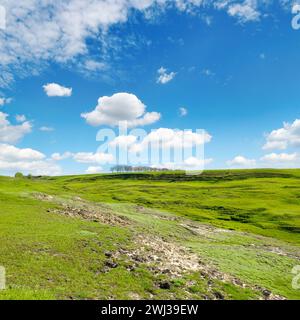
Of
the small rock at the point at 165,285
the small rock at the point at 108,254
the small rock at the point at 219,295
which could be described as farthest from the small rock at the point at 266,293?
the small rock at the point at 108,254

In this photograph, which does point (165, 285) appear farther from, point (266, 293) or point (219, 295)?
point (266, 293)

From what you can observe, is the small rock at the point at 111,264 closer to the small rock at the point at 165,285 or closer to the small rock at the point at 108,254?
the small rock at the point at 108,254

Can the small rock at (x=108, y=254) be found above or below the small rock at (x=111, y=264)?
above

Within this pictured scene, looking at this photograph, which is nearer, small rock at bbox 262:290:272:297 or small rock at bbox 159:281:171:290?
small rock at bbox 159:281:171:290

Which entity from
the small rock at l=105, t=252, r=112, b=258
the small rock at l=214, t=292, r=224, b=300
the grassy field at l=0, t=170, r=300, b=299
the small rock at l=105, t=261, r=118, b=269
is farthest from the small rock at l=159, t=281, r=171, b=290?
the small rock at l=105, t=252, r=112, b=258

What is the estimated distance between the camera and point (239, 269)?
3672 cm

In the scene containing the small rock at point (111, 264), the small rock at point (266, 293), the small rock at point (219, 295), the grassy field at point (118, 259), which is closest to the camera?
the grassy field at point (118, 259)

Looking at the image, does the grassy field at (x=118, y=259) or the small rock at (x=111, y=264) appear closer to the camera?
the grassy field at (x=118, y=259)

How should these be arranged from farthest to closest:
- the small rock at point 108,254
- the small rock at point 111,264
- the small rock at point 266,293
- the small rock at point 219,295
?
the small rock at point 108,254 < the small rock at point 111,264 < the small rock at point 266,293 < the small rock at point 219,295

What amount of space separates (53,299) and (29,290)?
2.11m

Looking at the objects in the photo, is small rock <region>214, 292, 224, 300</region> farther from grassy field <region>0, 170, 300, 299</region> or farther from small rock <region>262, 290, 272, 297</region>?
small rock <region>262, 290, 272, 297</region>

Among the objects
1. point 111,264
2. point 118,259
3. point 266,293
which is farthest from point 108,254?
point 266,293
